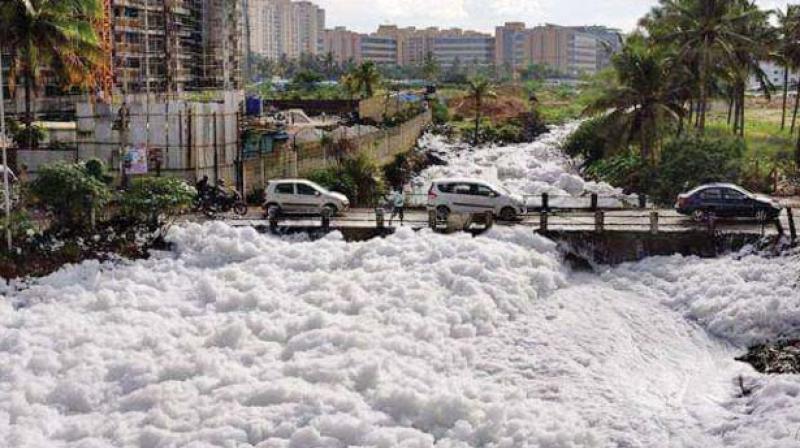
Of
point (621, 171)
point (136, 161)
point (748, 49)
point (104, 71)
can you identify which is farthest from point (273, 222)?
point (621, 171)

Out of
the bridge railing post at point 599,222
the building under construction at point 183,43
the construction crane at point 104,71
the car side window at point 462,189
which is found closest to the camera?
the bridge railing post at point 599,222

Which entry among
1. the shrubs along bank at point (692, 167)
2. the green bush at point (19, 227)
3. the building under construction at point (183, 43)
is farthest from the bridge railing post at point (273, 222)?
the building under construction at point (183, 43)

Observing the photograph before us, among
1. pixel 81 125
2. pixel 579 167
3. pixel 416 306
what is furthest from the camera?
pixel 579 167

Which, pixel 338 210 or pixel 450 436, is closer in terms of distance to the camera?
pixel 450 436

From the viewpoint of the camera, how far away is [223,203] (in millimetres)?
31281

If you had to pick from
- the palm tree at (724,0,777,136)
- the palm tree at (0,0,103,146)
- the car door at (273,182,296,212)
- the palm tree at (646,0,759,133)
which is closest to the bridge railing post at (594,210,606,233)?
the car door at (273,182,296,212)

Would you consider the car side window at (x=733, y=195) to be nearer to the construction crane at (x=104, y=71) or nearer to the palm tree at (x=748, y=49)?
the palm tree at (x=748, y=49)

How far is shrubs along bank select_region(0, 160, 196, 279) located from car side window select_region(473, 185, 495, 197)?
30.0 feet

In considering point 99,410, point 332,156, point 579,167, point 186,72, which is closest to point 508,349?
point 99,410

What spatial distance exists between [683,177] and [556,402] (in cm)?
2227

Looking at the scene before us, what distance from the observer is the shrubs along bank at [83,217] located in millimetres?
24344

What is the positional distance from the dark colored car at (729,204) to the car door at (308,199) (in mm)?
12231

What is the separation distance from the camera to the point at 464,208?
30375 mm

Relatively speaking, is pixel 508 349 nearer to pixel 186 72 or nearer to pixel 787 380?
pixel 787 380
